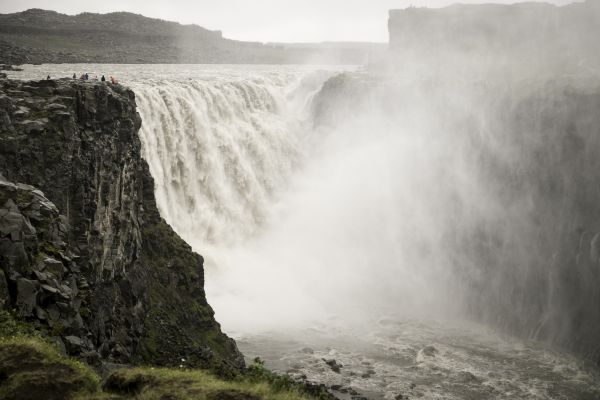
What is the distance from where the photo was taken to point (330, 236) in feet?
179

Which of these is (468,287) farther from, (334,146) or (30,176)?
(30,176)

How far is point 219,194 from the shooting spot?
49.3 meters

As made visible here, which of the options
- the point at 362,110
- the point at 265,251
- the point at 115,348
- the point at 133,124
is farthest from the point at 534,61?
the point at 115,348

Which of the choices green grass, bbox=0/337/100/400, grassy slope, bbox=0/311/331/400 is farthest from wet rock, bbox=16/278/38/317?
green grass, bbox=0/337/100/400

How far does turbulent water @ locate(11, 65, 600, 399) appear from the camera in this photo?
33938mm

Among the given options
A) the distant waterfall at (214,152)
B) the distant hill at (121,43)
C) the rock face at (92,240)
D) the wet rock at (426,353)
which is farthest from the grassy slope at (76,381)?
the distant hill at (121,43)

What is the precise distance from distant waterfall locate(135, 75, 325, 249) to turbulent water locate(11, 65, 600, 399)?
0.14 m

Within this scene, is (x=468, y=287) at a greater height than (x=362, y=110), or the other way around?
(x=362, y=110)

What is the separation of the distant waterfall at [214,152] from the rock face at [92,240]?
1324cm

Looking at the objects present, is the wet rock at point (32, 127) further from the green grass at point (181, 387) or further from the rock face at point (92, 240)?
the green grass at point (181, 387)

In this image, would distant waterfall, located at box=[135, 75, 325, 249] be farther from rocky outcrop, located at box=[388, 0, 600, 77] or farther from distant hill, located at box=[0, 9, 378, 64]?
distant hill, located at box=[0, 9, 378, 64]

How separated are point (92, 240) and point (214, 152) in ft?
87.4

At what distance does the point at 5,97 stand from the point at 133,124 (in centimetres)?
687

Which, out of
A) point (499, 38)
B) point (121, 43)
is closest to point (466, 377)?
point (499, 38)
